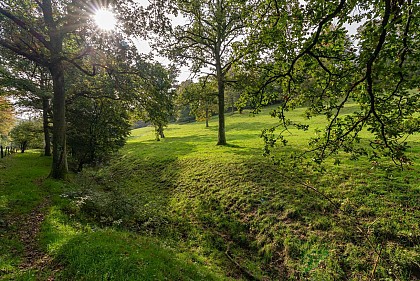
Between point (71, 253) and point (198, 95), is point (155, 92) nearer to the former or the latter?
point (198, 95)

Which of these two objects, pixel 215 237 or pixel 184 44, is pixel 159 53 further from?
pixel 215 237

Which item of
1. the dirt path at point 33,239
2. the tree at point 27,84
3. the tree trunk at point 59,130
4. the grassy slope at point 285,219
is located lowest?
the grassy slope at point 285,219

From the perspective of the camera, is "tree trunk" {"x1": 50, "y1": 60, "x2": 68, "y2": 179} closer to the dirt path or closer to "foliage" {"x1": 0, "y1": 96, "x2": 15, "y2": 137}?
the dirt path

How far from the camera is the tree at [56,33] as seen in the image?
11227 mm

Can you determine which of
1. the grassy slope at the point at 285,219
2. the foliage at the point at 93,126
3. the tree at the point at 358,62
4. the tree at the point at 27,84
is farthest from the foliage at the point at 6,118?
the tree at the point at 358,62

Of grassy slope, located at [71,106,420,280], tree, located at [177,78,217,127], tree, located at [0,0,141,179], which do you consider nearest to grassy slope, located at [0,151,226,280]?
grassy slope, located at [71,106,420,280]

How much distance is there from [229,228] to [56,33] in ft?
43.9

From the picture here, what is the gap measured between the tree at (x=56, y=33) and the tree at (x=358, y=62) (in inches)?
407

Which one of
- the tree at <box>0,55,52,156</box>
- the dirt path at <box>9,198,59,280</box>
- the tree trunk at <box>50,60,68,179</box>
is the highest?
the tree at <box>0,55,52,156</box>

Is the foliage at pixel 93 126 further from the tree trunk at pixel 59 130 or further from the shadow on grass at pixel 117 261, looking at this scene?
the shadow on grass at pixel 117 261

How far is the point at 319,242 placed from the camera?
24.2ft

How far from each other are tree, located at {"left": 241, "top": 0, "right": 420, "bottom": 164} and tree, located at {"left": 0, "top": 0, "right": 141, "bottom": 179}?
10.3 meters

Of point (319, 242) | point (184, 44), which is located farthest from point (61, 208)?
point (184, 44)

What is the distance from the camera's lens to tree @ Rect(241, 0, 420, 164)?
304cm
